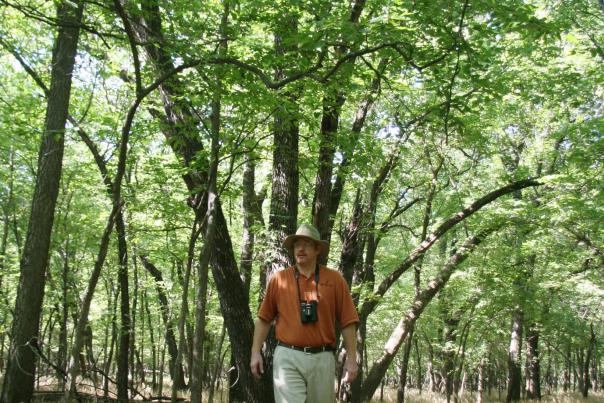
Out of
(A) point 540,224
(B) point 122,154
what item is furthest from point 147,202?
(A) point 540,224

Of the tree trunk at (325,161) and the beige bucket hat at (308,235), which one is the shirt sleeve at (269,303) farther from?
the tree trunk at (325,161)

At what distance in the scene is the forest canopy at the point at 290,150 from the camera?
449cm

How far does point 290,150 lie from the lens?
19.8ft

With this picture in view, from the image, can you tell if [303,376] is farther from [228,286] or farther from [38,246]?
[38,246]

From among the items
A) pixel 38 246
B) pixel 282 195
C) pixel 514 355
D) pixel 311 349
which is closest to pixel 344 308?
pixel 311 349

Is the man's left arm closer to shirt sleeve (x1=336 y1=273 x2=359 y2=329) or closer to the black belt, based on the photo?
shirt sleeve (x1=336 y1=273 x2=359 y2=329)

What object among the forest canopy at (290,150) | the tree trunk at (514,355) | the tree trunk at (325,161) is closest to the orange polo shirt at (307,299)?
the forest canopy at (290,150)

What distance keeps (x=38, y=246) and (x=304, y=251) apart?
15.5 ft

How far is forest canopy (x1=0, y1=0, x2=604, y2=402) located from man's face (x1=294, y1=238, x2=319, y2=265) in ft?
3.23

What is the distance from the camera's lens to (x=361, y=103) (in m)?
8.64

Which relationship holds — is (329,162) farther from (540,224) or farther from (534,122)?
(534,122)

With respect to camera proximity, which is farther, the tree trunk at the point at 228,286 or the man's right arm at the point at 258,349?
the tree trunk at the point at 228,286

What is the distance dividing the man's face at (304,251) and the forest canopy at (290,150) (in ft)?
3.23

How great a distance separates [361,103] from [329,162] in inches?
92.5
